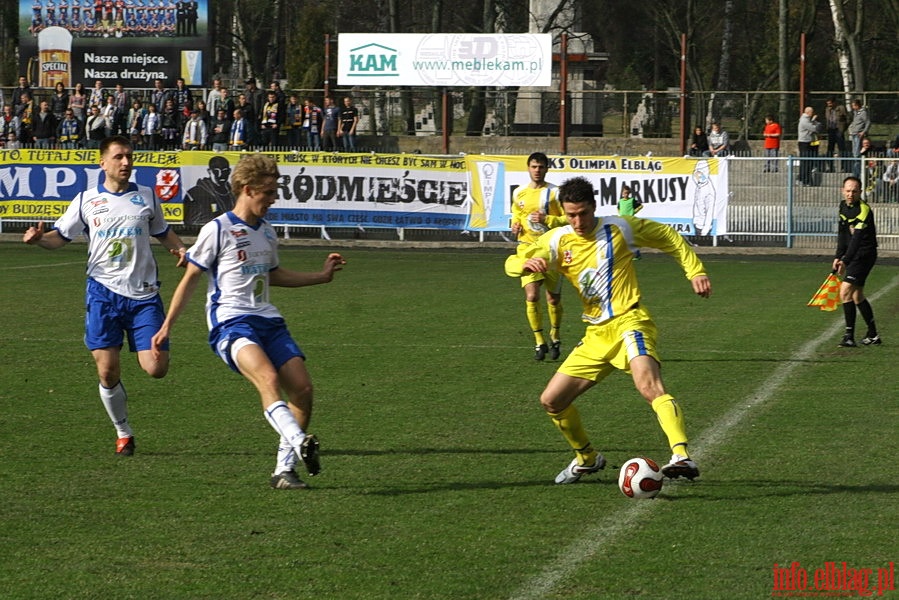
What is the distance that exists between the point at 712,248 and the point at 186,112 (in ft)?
44.6

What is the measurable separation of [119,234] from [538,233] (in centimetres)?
557

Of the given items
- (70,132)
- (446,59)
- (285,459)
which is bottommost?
(285,459)

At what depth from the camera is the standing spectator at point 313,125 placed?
33.5 meters

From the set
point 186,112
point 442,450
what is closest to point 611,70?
point 186,112

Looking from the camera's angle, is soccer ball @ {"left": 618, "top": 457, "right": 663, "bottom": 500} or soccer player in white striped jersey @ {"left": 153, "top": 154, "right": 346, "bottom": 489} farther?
soccer player in white striped jersey @ {"left": 153, "top": 154, "right": 346, "bottom": 489}

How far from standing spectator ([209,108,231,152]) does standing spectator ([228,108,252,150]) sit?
368 millimetres

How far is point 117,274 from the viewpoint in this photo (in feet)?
28.5

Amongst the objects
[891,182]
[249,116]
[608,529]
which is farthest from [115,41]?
[608,529]

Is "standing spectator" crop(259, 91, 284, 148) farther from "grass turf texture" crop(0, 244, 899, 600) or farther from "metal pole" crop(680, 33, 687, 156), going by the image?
"grass turf texture" crop(0, 244, 899, 600)

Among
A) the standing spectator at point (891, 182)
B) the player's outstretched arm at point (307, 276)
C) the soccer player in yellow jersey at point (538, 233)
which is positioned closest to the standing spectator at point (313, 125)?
the standing spectator at point (891, 182)

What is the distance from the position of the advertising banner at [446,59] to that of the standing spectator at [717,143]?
4.86 meters

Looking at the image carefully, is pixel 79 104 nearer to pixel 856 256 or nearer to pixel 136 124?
pixel 136 124

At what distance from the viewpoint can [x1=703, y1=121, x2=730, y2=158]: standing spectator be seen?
32.3m

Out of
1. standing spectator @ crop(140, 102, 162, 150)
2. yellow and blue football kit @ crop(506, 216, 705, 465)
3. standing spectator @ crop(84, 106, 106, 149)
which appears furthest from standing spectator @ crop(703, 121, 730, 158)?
yellow and blue football kit @ crop(506, 216, 705, 465)
